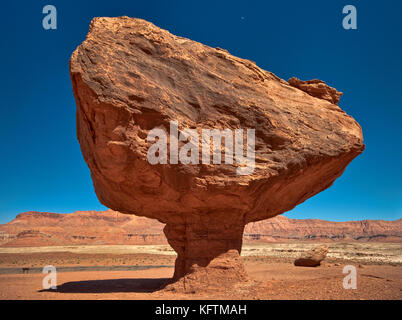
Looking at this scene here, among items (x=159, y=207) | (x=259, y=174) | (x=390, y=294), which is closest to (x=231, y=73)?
(x=259, y=174)

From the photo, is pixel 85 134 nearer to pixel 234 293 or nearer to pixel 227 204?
pixel 227 204

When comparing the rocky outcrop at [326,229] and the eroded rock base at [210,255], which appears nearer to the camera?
the eroded rock base at [210,255]

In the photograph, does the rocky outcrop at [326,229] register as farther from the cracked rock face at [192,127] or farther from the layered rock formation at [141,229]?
the cracked rock face at [192,127]

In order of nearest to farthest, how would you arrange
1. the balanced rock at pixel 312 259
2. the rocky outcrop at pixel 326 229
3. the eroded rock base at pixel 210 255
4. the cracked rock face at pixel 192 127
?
1. the cracked rock face at pixel 192 127
2. the eroded rock base at pixel 210 255
3. the balanced rock at pixel 312 259
4. the rocky outcrop at pixel 326 229

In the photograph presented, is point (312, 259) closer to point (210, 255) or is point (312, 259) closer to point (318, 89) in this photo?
point (318, 89)

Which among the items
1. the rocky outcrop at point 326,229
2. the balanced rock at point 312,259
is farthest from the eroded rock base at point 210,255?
the rocky outcrop at point 326,229

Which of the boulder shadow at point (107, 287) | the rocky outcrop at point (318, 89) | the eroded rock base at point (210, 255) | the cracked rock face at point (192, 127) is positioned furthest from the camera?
the rocky outcrop at point (318, 89)

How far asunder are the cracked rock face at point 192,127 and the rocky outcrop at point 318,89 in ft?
4.28

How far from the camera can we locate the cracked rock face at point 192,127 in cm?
926

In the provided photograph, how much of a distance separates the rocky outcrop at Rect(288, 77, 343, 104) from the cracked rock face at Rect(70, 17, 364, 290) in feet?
4.28

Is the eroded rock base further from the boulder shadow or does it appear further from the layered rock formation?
the layered rock formation

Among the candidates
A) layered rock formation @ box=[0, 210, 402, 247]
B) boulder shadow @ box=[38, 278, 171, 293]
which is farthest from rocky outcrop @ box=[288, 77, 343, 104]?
layered rock formation @ box=[0, 210, 402, 247]

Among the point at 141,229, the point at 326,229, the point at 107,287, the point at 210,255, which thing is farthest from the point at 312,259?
the point at 326,229

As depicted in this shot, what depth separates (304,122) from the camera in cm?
1113
